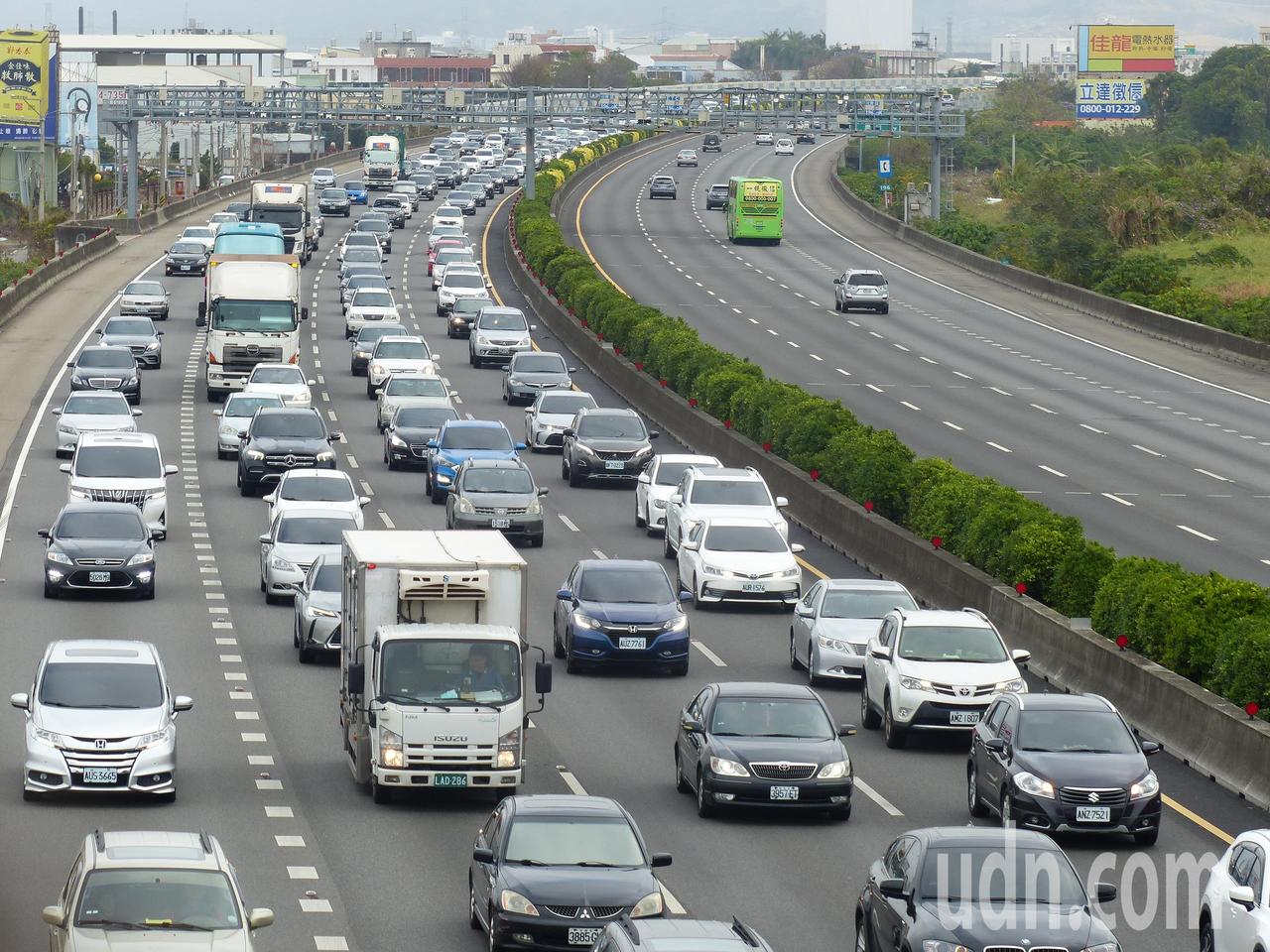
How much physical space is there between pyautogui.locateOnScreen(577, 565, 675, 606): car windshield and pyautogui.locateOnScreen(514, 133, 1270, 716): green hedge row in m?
5.28

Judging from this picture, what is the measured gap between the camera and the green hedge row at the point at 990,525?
26.8m

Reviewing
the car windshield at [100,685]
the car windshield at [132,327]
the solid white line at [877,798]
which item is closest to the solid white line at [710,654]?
the solid white line at [877,798]

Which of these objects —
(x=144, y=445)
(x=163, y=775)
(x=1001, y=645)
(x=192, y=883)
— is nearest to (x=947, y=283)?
(x=144, y=445)

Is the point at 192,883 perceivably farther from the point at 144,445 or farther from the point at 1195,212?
the point at 1195,212

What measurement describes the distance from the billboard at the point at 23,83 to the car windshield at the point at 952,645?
97424 millimetres

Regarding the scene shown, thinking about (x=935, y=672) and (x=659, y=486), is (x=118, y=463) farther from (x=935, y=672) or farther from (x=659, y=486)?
(x=935, y=672)

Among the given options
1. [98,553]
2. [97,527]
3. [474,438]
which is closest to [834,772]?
[98,553]

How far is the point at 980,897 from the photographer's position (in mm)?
15805

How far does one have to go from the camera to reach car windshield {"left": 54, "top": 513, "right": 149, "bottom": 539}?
1361 inches

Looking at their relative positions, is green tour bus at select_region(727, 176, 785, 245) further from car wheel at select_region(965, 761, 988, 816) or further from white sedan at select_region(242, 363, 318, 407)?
car wheel at select_region(965, 761, 988, 816)

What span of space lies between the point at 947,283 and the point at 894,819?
68.5 meters

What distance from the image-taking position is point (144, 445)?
134ft

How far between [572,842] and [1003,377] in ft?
155

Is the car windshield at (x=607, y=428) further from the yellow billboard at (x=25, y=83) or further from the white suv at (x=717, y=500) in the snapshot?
the yellow billboard at (x=25, y=83)
